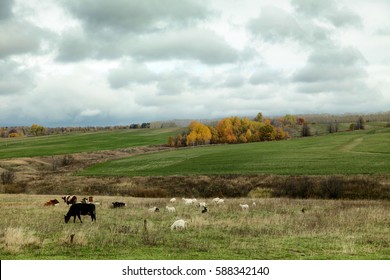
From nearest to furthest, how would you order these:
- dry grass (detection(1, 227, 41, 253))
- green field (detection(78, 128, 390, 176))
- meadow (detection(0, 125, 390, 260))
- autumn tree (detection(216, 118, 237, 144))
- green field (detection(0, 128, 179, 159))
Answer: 1. meadow (detection(0, 125, 390, 260))
2. dry grass (detection(1, 227, 41, 253))
3. green field (detection(78, 128, 390, 176))
4. green field (detection(0, 128, 179, 159))
5. autumn tree (detection(216, 118, 237, 144))

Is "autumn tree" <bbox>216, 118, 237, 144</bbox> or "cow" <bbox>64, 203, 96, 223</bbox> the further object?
"autumn tree" <bbox>216, 118, 237, 144</bbox>

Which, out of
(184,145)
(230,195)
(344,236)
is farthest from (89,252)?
(184,145)

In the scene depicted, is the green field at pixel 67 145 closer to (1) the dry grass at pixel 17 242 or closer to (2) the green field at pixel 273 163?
(2) the green field at pixel 273 163

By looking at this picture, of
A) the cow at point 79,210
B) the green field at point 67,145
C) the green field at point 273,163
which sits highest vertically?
the cow at point 79,210

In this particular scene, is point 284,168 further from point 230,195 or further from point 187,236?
point 187,236

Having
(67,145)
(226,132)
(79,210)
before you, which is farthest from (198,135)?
(79,210)

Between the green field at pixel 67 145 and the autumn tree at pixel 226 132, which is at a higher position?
the autumn tree at pixel 226 132

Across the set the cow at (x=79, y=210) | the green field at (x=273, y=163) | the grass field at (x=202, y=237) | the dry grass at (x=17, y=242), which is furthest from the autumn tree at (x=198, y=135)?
the dry grass at (x=17, y=242)

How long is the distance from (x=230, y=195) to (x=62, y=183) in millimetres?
29350

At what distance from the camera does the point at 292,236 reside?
17531mm

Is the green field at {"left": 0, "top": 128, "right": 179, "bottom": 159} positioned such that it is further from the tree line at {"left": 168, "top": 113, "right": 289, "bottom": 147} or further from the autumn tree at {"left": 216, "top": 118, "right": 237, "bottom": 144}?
the autumn tree at {"left": 216, "top": 118, "right": 237, "bottom": 144}

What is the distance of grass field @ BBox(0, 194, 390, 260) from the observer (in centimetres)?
1414

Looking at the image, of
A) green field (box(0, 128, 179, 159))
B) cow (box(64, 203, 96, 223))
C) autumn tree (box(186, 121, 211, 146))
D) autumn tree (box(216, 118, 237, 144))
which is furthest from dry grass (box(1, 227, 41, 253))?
autumn tree (box(216, 118, 237, 144))

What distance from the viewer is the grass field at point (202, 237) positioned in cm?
1414
